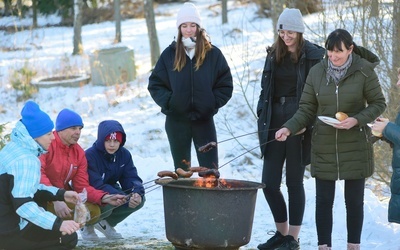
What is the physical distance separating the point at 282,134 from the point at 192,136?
4.33ft

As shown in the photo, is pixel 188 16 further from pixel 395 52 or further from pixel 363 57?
pixel 395 52

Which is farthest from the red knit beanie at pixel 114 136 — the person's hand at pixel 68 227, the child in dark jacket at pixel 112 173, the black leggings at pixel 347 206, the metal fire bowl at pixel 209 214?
the black leggings at pixel 347 206

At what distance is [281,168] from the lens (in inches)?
247

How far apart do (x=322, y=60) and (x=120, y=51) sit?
1209 centimetres

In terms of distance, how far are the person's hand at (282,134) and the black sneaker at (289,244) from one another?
905 millimetres

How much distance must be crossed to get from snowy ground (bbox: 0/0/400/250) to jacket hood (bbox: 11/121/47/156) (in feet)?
3.71

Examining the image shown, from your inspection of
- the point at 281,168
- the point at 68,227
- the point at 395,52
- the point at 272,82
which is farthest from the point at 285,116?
the point at 395,52

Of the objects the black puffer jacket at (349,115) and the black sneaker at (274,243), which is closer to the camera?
the black puffer jacket at (349,115)

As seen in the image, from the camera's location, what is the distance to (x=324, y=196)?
584cm

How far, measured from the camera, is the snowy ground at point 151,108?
7.12m

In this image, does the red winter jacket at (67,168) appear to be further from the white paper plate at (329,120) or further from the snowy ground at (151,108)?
the white paper plate at (329,120)

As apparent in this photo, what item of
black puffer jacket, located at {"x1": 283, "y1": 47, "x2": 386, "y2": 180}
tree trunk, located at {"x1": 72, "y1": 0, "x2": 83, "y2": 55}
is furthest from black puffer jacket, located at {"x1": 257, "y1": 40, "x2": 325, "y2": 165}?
tree trunk, located at {"x1": 72, "y1": 0, "x2": 83, "y2": 55}

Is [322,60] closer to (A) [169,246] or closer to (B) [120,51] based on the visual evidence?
(A) [169,246]

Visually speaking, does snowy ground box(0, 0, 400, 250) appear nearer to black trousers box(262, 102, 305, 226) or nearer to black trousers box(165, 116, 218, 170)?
black trousers box(262, 102, 305, 226)
